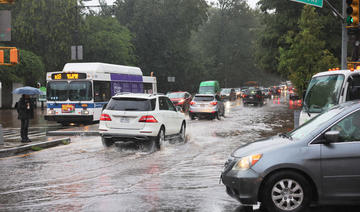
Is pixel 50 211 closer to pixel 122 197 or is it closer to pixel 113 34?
pixel 122 197

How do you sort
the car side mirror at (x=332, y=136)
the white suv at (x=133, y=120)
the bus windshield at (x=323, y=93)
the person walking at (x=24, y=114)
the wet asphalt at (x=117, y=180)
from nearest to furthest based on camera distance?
1. the car side mirror at (x=332, y=136)
2. the wet asphalt at (x=117, y=180)
3. the bus windshield at (x=323, y=93)
4. the white suv at (x=133, y=120)
5. the person walking at (x=24, y=114)

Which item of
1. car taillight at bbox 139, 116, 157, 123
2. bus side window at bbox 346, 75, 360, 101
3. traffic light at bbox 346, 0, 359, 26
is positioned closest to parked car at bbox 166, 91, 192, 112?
traffic light at bbox 346, 0, 359, 26

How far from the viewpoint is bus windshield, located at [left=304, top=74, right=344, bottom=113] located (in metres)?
11.7

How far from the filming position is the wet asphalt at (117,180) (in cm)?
732

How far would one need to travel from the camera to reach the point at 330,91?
12.0 metres

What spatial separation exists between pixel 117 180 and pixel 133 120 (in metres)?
5.19

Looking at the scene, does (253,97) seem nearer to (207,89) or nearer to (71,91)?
(207,89)

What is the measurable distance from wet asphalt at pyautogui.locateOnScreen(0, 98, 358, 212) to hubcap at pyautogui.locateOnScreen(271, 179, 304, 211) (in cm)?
55

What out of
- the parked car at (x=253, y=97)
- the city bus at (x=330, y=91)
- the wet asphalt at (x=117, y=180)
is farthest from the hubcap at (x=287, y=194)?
the parked car at (x=253, y=97)

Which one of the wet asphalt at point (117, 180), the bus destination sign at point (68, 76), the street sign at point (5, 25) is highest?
the street sign at point (5, 25)

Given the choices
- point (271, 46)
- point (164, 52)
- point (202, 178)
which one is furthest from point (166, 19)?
point (202, 178)

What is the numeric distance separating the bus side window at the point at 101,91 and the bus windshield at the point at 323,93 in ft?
50.6

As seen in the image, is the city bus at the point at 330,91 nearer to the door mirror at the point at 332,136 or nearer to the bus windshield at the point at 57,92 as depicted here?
the door mirror at the point at 332,136

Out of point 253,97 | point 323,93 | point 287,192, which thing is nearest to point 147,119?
point 323,93
